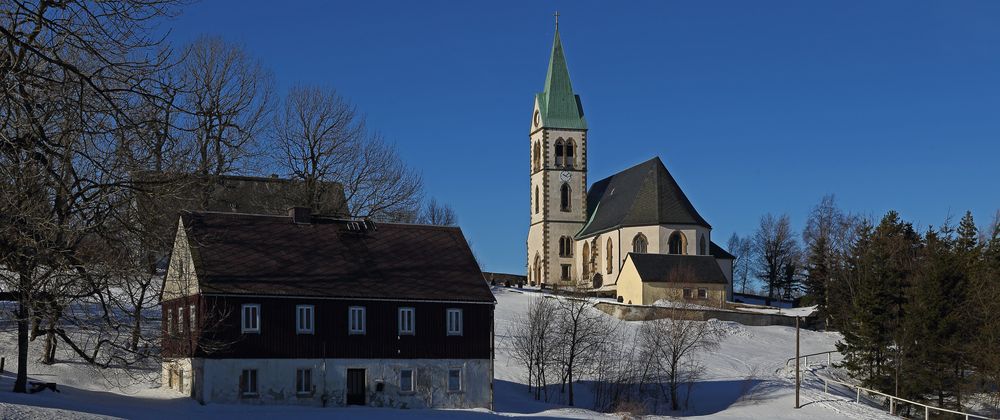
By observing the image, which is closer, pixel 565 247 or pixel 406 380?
pixel 406 380

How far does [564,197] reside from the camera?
9950cm

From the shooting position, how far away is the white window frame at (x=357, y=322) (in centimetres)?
3822

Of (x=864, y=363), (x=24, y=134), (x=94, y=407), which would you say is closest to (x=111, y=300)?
(x=24, y=134)

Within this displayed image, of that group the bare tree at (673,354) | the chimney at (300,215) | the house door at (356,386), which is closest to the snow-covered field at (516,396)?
the bare tree at (673,354)

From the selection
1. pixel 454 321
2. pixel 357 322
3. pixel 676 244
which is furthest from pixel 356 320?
pixel 676 244

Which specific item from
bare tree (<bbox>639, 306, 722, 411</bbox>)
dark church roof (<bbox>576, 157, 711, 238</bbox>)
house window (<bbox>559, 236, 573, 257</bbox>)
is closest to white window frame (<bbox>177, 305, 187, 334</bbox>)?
bare tree (<bbox>639, 306, 722, 411</bbox>)

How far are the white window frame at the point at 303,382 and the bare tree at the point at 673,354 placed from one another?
1756 cm

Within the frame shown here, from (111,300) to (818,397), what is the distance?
120ft

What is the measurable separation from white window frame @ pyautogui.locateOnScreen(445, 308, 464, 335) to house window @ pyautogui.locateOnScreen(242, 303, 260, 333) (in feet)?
23.3

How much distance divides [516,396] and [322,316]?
10.9 metres

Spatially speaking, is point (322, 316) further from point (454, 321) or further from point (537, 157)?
point (537, 157)

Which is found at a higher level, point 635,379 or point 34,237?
point 34,237

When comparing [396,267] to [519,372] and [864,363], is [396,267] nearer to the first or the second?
[519,372]

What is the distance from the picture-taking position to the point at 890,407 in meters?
47.9
